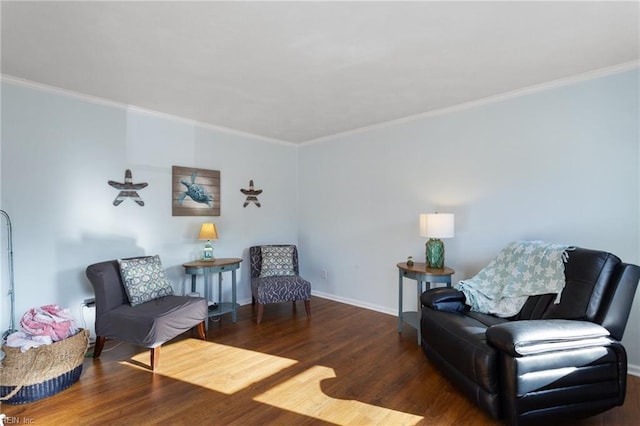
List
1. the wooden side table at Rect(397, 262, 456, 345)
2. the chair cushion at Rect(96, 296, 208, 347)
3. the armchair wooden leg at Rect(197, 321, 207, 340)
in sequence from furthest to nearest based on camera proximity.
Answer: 1. the armchair wooden leg at Rect(197, 321, 207, 340)
2. the wooden side table at Rect(397, 262, 456, 345)
3. the chair cushion at Rect(96, 296, 208, 347)

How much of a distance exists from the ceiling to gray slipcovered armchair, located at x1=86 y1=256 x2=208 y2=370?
1.68 meters

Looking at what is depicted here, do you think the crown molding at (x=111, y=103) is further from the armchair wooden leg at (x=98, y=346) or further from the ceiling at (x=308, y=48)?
the armchair wooden leg at (x=98, y=346)

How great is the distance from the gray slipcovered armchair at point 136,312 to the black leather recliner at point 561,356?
2195 mm

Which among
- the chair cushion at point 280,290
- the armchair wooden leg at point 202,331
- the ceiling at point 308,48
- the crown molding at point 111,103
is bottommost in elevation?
the armchair wooden leg at point 202,331

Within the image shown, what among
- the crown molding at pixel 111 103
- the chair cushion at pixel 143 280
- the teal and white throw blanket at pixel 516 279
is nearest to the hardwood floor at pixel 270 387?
the chair cushion at pixel 143 280

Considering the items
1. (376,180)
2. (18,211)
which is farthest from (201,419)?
(376,180)

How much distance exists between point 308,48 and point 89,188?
8.31ft

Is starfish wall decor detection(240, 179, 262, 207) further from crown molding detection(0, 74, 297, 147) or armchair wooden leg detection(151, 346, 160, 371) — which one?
armchair wooden leg detection(151, 346, 160, 371)

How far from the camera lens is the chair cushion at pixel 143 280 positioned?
2.76 metres

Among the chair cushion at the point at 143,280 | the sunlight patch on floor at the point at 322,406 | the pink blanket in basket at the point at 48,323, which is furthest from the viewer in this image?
the chair cushion at the point at 143,280

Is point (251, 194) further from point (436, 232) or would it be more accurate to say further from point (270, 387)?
point (270, 387)

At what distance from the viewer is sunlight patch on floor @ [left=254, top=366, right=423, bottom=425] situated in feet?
6.18

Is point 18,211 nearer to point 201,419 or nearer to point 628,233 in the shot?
point 201,419

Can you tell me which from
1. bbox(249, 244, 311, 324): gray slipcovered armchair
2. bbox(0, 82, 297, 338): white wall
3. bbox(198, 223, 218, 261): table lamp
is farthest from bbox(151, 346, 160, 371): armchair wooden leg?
bbox(198, 223, 218, 261): table lamp
